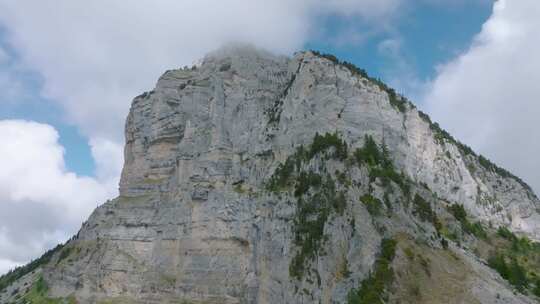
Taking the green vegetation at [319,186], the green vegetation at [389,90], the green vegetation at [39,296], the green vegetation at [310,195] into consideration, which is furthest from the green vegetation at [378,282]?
the green vegetation at [39,296]

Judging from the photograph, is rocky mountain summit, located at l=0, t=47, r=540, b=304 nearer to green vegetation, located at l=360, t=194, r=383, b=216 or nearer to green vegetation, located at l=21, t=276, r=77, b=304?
green vegetation, located at l=360, t=194, r=383, b=216

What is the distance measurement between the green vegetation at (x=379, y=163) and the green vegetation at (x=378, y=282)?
1409cm

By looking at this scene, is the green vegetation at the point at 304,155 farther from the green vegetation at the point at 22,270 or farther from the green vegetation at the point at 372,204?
the green vegetation at the point at 22,270

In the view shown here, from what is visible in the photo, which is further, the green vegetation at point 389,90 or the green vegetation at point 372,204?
the green vegetation at point 389,90

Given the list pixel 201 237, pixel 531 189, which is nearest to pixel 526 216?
pixel 531 189

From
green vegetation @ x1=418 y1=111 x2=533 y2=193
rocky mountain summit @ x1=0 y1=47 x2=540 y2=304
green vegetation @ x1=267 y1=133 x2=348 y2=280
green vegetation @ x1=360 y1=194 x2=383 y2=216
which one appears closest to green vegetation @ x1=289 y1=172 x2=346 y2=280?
green vegetation @ x1=267 y1=133 x2=348 y2=280

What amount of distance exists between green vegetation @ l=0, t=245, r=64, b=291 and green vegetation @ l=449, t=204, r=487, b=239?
110m

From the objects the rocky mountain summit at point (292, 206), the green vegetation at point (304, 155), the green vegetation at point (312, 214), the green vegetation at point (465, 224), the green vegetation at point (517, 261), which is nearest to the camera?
the rocky mountain summit at point (292, 206)

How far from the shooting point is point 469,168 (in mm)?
118312

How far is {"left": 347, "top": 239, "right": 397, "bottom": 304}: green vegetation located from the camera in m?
59.2

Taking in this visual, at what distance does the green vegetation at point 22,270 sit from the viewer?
161 meters

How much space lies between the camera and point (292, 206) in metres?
88.9

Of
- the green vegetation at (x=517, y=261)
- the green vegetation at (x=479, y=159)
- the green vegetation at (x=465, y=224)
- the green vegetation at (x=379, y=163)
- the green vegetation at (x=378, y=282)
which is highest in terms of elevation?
the green vegetation at (x=479, y=159)

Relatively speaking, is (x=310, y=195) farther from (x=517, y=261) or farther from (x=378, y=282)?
(x=517, y=261)
